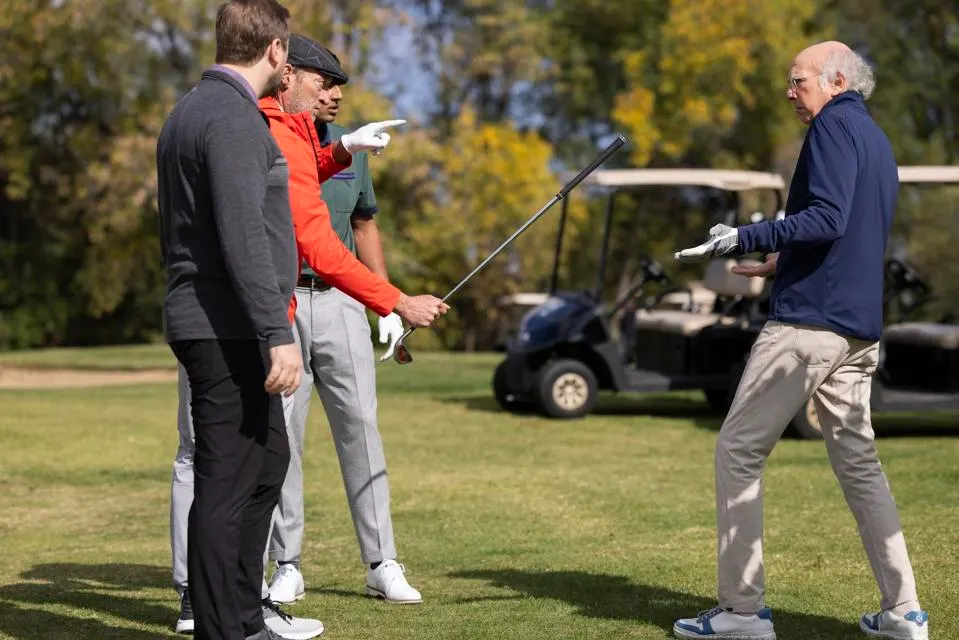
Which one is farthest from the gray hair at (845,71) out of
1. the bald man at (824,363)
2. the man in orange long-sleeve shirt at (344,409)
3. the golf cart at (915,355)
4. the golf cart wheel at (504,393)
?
the golf cart wheel at (504,393)

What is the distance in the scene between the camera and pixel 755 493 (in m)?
4.88

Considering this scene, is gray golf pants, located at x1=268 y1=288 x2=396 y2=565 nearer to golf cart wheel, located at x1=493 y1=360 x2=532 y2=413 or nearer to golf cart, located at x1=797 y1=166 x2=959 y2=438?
golf cart, located at x1=797 y1=166 x2=959 y2=438

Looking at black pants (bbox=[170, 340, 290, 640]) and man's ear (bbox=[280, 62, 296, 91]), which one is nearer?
black pants (bbox=[170, 340, 290, 640])

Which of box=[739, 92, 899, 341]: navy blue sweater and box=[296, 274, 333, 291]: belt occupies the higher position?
box=[739, 92, 899, 341]: navy blue sweater

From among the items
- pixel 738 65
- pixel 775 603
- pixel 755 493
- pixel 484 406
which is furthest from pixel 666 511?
pixel 738 65

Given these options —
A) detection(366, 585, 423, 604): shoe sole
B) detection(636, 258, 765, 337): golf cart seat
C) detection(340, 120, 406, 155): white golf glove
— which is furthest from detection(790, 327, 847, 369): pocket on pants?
detection(636, 258, 765, 337): golf cart seat

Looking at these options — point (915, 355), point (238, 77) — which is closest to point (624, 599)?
point (238, 77)

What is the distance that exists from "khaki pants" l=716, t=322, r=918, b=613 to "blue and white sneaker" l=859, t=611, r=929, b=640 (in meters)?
0.04

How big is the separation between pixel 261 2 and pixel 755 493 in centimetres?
207

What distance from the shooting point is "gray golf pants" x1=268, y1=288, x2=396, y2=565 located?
5.68 meters

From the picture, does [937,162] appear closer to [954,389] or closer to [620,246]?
[620,246]

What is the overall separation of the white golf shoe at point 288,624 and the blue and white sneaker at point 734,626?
117 centimetres

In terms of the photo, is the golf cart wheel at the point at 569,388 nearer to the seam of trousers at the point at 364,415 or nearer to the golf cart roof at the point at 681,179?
the golf cart roof at the point at 681,179

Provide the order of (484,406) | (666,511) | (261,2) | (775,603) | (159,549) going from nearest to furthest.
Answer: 1. (261,2)
2. (775,603)
3. (159,549)
4. (666,511)
5. (484,406)
